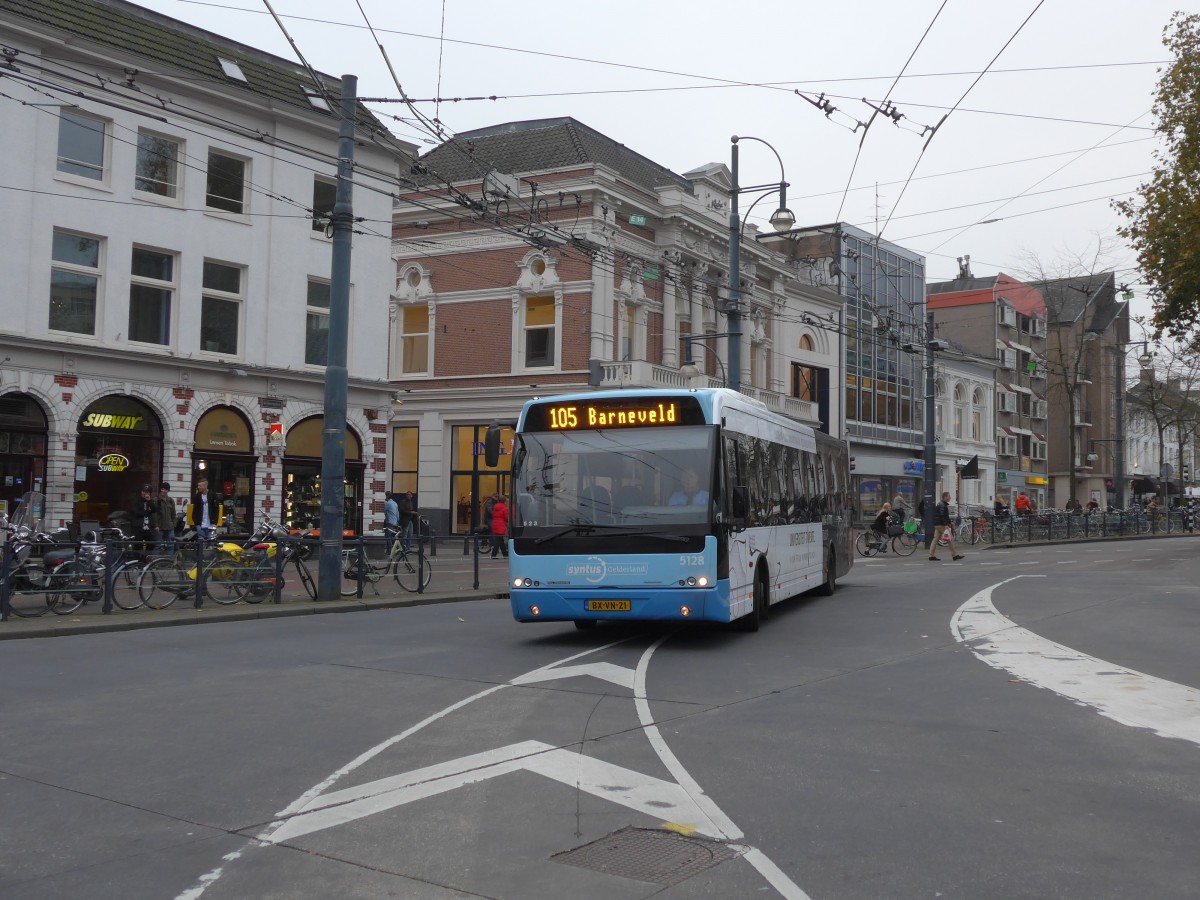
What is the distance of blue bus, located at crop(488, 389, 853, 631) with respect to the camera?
506 inches

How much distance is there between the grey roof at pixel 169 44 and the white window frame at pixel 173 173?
1.41 meters

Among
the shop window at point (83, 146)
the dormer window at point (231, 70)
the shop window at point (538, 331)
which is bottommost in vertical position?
the shop window at point (538, 331)

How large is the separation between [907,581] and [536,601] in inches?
487

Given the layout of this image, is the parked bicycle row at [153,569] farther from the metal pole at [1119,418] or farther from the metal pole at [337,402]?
the metal pole at [1119,418]

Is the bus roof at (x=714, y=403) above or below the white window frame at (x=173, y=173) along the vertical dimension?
below

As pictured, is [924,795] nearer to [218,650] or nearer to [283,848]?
[283,848]

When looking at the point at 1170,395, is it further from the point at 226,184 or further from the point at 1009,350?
the point at 226,184

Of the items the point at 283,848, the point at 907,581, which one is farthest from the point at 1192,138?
the point at 283,848

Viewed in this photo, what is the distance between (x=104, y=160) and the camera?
85.6 ft

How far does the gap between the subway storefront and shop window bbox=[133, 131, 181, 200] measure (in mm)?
4716

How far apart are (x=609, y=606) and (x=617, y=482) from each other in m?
1.32

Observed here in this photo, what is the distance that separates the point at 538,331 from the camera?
4172 centimetres

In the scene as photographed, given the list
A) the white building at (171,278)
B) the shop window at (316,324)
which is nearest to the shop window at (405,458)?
the white building at (171,278)

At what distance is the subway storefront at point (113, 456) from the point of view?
25.8 meters
